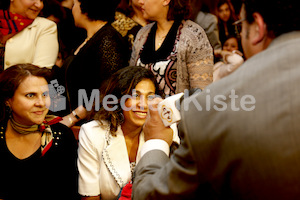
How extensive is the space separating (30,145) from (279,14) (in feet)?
5.95

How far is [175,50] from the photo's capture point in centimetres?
246

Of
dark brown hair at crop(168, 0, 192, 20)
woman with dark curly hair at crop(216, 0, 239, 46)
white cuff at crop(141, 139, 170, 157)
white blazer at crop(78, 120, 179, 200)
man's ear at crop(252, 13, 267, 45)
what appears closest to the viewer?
man's ear at crop(252, 13, 267, 45)

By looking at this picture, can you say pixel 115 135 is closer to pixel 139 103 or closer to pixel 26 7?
pixel 139 103

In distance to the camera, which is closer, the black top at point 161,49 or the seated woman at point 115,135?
the seated woman at point 115,135

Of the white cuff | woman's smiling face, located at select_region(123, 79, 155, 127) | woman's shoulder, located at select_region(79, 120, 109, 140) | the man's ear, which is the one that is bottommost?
woman's shoulder, located at select_region(79, 120, 109, 140)

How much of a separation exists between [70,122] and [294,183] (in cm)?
205

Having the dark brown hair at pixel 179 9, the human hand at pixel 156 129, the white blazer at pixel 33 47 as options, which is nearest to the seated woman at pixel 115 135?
the dark brown hair at pixel 179 9

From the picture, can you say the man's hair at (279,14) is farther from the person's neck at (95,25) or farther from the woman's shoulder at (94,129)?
the person's neck at (95,25)

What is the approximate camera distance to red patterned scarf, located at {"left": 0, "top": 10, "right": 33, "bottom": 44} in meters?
2.78

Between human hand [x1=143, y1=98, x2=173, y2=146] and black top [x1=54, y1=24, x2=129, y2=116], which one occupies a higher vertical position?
human hand [x1=143, y1=98, x2=173, y2=146]

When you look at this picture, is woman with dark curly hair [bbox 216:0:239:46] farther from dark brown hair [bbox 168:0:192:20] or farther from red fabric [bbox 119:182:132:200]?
red fabric [bbox 119:182:132:200]

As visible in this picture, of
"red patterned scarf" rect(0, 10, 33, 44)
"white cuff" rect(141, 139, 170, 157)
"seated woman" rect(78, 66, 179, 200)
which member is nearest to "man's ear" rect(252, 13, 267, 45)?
"white cuff" rect(141, 139, 170, 157)

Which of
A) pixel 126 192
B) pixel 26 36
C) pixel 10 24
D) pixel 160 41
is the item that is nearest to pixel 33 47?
pixel 26 36

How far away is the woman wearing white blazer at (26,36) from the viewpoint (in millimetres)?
2744
